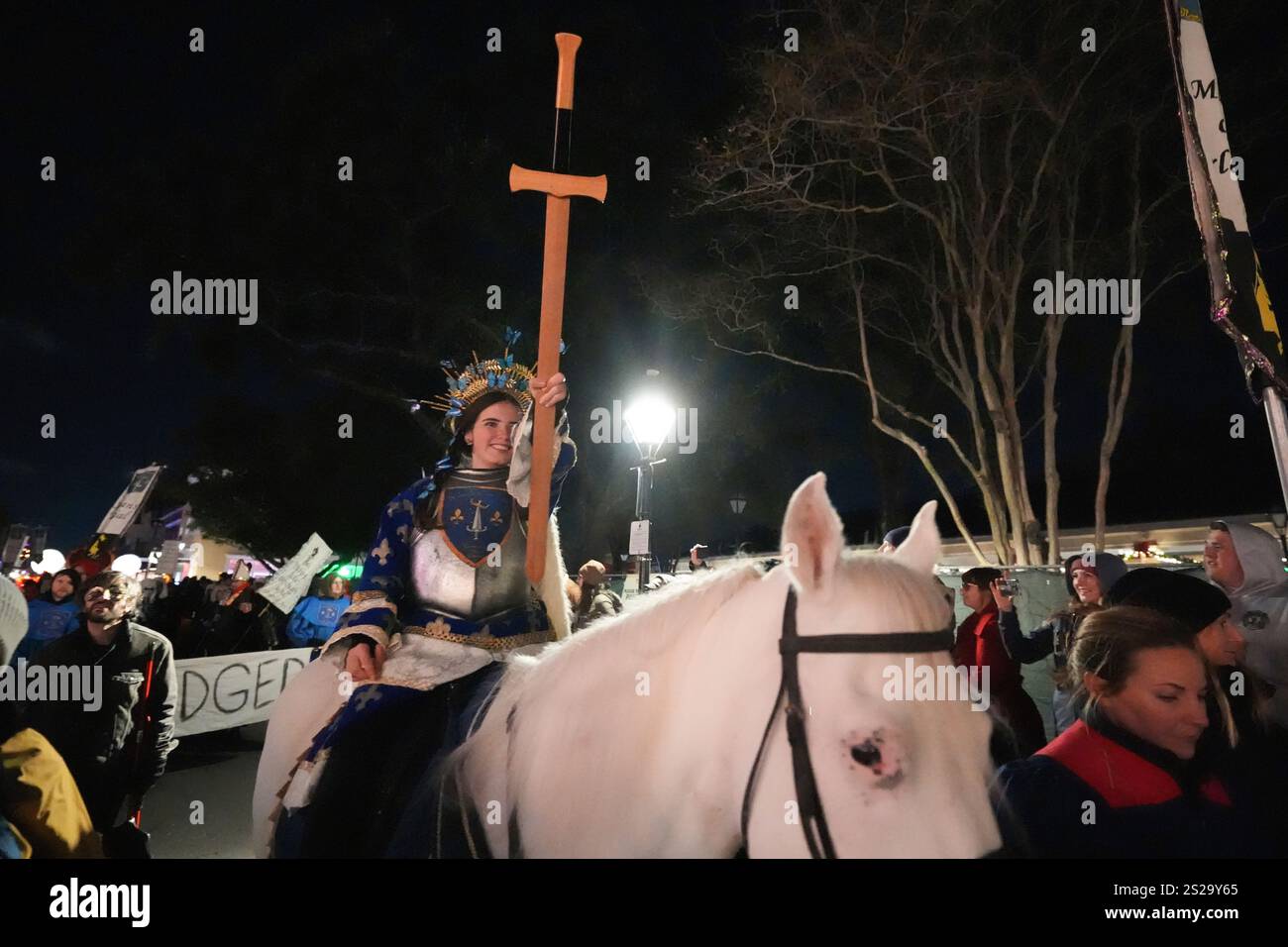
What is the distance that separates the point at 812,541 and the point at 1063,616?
9.63 feet

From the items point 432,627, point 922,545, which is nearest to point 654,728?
point 922,545

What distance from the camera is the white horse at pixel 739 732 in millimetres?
1290

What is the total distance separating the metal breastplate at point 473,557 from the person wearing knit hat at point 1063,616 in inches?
100

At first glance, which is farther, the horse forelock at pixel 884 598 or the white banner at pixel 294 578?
the white banner at pixel 294 578

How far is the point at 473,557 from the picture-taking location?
2.36 metres

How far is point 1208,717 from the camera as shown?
224 cm

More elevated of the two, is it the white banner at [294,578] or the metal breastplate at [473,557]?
the metal breastplate at [473,557]

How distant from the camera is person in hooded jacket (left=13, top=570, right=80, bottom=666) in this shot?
503 centimetres

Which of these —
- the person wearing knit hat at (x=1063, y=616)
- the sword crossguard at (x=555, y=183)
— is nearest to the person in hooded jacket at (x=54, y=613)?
the sword crossguard at (x=555, y=183)

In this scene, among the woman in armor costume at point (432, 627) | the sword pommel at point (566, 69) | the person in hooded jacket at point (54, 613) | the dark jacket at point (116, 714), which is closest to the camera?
the woman in armor costume at point (432, 627)

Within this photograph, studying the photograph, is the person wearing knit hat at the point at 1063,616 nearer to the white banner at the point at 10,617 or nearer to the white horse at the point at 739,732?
the white horse at the point at 739,732

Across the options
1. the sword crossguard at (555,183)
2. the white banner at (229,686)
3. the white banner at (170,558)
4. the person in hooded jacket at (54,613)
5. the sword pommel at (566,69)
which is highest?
the sword pommel at (566,69)

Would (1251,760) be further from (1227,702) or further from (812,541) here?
(812,541)
